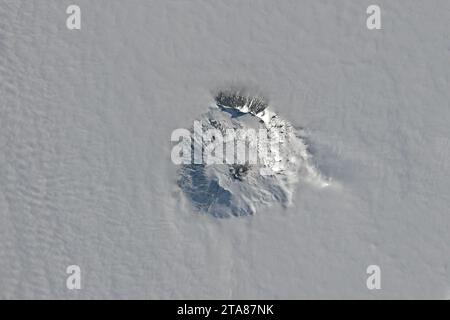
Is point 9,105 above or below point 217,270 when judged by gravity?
above

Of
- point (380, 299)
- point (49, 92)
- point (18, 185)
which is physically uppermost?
point (49, 92)

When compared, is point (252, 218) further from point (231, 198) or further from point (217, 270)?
point (217, 270)

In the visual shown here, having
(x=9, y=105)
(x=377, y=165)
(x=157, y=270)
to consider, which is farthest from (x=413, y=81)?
(x=9, y=105)

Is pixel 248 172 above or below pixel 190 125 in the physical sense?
below
